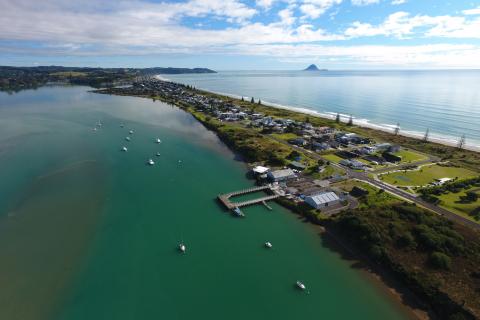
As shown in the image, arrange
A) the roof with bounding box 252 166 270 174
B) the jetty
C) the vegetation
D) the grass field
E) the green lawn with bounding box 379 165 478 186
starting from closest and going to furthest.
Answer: the vegetation → the grass field → the jetty → the green lawn with bounding box 379 165 478 186 → the roof with bounding box 252 166 270 174

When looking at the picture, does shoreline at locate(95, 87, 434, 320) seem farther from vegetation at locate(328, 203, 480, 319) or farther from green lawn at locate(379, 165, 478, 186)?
green lawn at locate(379, 165, 478, 186)

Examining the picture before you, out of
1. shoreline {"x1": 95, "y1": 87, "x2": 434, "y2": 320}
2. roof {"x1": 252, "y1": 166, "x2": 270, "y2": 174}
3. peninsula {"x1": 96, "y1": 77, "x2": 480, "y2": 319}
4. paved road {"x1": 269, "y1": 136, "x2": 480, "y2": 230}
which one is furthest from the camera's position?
roof {"x1": 252, "y1": 166, "x2": 270, "y2": 174}

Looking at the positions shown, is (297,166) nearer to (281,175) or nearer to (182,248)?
(281,175)

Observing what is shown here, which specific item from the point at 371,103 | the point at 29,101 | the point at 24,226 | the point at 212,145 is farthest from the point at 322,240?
the point at 29,101

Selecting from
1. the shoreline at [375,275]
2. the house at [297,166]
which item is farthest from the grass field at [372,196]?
Answer: the shoreline at [375,275]

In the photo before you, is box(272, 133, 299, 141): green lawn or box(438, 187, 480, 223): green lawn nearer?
box(438, 187, 480, 223): green lawn

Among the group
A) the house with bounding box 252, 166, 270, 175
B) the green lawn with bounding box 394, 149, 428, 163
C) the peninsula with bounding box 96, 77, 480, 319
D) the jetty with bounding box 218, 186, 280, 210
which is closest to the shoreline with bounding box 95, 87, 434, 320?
the peninsula with bounding box 96, 77, 480, 319

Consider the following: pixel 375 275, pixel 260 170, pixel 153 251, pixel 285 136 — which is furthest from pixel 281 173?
pixel 285 136
